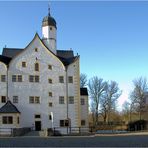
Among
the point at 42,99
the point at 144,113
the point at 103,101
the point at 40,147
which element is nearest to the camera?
the point at 40,147

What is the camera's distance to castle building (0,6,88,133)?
49.8m

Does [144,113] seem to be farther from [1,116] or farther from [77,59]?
[1,116]

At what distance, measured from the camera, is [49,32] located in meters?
55.7

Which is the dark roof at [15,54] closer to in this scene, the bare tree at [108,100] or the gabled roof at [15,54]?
the gabled roof at [15,54]

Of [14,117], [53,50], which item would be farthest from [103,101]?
[14,117]

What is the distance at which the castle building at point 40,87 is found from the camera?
163 feet

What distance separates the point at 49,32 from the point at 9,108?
46.9 ft

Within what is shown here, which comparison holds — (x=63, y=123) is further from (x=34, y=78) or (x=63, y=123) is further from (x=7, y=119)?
(x=7, y=119)

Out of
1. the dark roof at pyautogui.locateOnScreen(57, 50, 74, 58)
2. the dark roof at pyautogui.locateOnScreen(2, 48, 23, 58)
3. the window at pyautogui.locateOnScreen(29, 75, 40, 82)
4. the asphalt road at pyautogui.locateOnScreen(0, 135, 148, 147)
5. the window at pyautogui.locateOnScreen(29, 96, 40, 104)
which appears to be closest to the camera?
the asphalt road at pyautogui.locateOnScreen(0, 135, 148, 147)

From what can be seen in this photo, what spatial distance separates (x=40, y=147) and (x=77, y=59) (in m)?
33.1

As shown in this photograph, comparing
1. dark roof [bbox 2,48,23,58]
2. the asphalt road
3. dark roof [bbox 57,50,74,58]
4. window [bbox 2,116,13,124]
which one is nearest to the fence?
window [bbox 2,116,13,124]

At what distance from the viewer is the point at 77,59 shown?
52.9 metres

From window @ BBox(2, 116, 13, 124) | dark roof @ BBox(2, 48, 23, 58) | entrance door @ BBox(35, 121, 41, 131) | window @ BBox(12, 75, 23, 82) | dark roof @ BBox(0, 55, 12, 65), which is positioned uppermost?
dark roof @ BBox(2, 48, 23, 58)

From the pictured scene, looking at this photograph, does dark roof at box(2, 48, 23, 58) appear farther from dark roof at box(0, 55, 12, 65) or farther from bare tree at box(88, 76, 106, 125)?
bare tree at box(88, 76, 106, 125)
